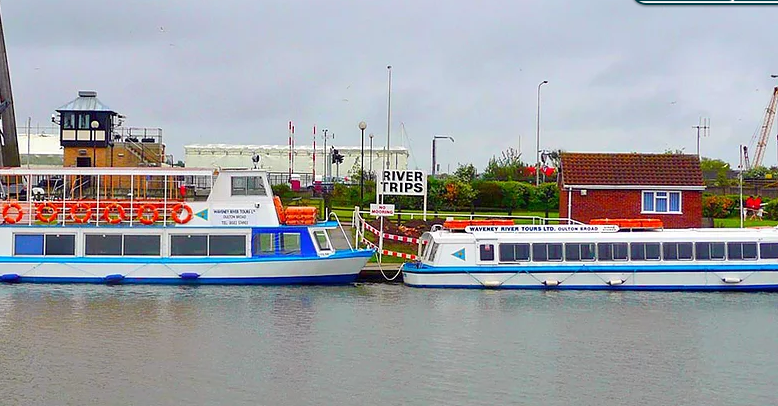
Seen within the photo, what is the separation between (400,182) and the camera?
3647 cm

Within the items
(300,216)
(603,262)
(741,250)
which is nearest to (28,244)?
(300,216)

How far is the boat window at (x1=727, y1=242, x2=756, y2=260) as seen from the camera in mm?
32781

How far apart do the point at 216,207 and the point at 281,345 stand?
359 inches

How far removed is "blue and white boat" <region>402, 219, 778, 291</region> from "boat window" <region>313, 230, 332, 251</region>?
2.60 metres

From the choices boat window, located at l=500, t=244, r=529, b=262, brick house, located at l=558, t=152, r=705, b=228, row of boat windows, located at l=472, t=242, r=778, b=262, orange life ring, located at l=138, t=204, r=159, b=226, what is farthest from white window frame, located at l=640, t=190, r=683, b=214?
orange life ring, located at l=138, t=204, r=159, b=226

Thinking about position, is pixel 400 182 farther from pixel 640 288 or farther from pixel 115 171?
pixel 115 171

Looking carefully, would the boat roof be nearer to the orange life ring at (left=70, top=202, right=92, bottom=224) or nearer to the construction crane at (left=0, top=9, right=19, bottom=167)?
the orange life ring at (left=70, top=202, right=92, bottom=224)

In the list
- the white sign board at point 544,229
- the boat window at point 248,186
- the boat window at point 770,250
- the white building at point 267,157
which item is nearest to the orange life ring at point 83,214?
the boat window at point 248,186

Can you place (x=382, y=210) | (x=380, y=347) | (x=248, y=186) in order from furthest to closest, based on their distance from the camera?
(x=382, y=210) → (x=248, y=186) → (x=380, y=347)

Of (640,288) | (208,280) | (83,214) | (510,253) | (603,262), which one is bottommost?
(640,288)

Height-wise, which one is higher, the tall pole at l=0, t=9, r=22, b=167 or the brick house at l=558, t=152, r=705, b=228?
the tall pole at l=0, t=9, r=22, b=167

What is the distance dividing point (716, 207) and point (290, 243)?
25652mm

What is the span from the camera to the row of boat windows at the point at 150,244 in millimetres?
32688

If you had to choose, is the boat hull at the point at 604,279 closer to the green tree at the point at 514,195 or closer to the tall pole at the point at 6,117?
the green tree at the point at 514,195
